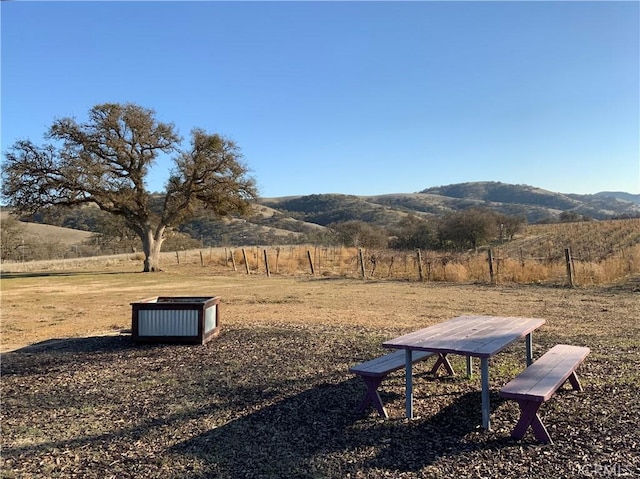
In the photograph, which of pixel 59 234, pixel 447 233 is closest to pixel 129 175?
pixel 447 233

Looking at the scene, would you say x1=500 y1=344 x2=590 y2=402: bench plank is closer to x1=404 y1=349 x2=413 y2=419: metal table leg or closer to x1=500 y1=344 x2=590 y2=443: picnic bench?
x1=500 y1=344 x2=590 y2=443: picnic bench

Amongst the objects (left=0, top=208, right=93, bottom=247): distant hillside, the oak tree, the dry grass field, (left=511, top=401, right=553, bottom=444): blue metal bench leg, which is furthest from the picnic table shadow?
(left=0, top=208, right=93, bottom=247): distant hillside

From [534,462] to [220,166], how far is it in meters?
25.2

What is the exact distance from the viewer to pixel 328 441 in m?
3.91

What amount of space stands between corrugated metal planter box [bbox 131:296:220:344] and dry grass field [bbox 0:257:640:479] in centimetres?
22

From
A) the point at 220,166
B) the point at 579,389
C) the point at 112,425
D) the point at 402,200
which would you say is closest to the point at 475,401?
A: the point at 579,389

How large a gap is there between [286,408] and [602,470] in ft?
8.47

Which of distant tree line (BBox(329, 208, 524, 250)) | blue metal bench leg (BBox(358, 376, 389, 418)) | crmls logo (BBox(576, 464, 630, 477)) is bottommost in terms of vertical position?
crmls logo (BBox(576, 464, 630, 477))

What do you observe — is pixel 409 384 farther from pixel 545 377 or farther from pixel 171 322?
pixel 171 322

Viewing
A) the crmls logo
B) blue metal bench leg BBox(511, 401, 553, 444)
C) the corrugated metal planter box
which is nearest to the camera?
the crmls logo

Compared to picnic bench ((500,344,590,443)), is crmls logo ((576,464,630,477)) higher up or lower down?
lower down

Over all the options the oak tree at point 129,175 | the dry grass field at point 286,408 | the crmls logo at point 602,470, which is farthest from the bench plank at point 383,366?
the oak tree at point 129,175

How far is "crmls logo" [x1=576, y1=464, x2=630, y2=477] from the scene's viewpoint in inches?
124

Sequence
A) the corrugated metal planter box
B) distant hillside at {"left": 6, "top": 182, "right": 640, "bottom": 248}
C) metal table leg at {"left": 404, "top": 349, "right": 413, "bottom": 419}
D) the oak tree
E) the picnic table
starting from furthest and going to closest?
1. distant hillside at {"left": 6, "top": 182, "right": 640, "bottom": 248}
2. the oak tree
3. the corrugated metal planter box
4. metal table leg at {"left": 404, "top": 349, "right": 413, "bottom": 419}
5. the picnic table
